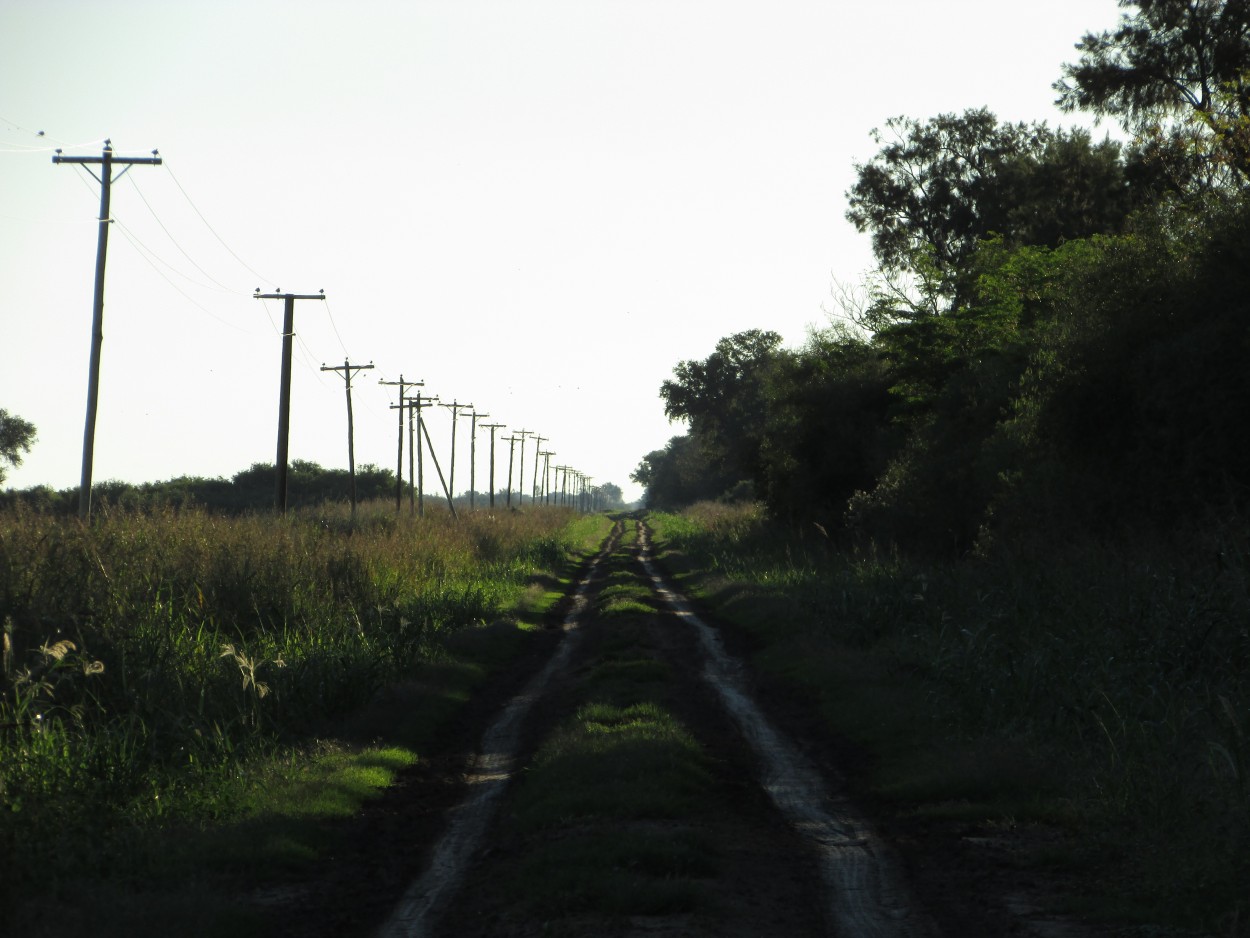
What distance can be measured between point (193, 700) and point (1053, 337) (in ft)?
52.7

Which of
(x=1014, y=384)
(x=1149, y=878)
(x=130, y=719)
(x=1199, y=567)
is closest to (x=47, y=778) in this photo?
(x=130, y=719)

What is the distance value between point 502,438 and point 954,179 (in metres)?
59.1

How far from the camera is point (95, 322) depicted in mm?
24672

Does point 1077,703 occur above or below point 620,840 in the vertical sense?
above

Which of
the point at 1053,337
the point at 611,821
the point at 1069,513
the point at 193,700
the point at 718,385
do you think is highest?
the point at 718,385

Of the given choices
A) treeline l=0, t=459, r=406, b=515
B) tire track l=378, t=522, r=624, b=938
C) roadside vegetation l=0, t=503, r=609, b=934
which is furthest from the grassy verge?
treeline l=0, t=459, r=406, b=515

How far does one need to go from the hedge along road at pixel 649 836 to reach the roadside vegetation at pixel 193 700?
1164 millimetres

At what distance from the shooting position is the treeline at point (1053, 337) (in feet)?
57.9

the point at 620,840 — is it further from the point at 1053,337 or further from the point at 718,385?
the point at 718,385

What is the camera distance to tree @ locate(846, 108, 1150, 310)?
144ft

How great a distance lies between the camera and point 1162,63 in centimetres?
3328

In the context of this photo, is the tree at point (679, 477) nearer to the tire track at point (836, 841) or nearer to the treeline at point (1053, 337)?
the treeline at point (1053, 337)

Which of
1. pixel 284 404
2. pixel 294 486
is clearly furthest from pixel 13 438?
pixel 284 404

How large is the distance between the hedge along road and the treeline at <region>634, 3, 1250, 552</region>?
7.33m
